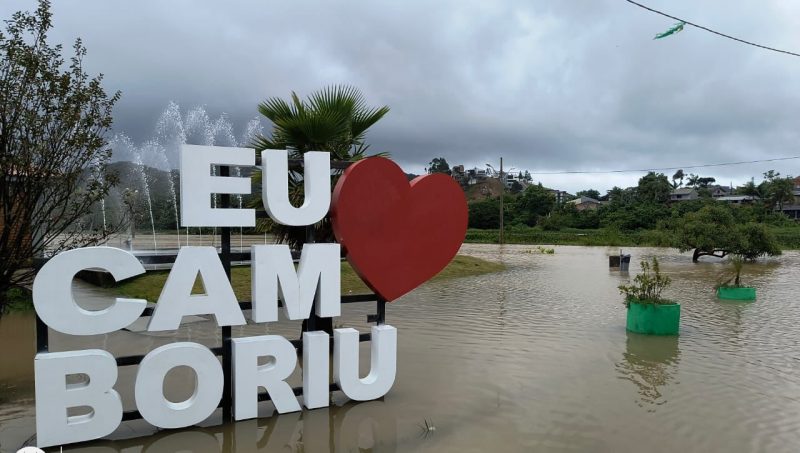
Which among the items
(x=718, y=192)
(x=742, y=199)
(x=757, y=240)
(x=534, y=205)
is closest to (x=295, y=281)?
(x=757, y=240)

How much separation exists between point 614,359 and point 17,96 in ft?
28.2

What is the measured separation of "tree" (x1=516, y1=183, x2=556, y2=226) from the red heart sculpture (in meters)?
70.3

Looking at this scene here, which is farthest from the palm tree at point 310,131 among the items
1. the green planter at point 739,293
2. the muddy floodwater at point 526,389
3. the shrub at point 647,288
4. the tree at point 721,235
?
the tree at point 721,235

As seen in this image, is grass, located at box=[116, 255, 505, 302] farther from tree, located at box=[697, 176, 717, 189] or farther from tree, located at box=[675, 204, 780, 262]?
tree, located at box=[697, 176, 717, 189]

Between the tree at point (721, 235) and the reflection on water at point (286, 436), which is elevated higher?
the tree at point (721, 235)

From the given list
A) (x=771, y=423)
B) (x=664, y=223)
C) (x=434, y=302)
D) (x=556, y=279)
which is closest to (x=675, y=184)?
(x=664, y=223)

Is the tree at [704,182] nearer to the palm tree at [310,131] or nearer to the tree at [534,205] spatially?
the tree at [534,205]

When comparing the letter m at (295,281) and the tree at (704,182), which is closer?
the letter m at (295,281)

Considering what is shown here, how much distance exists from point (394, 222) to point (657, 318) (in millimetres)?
6425

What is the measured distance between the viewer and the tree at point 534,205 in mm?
75812

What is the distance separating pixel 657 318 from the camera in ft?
33.8

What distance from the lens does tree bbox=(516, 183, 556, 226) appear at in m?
75.8

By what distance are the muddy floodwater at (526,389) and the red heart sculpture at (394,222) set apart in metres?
1.56

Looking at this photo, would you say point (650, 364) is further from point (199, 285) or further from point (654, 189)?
point (654, 189)
